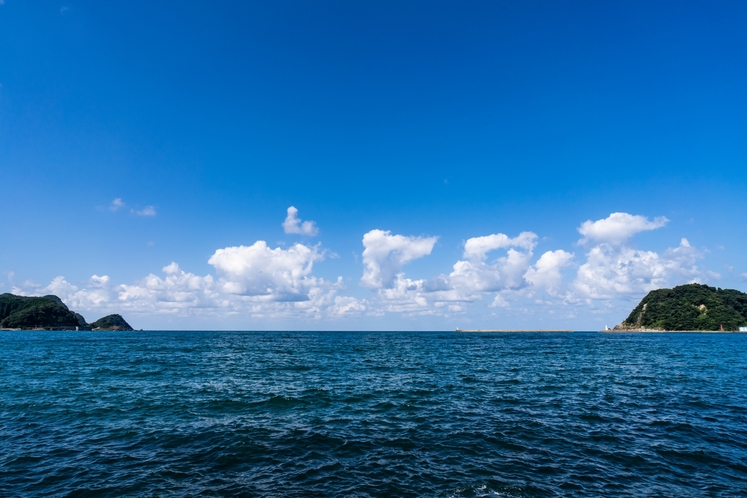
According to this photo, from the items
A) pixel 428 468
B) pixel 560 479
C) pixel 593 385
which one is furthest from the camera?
pixel 593 385

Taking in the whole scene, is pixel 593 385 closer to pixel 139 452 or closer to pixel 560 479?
pixel 560 479

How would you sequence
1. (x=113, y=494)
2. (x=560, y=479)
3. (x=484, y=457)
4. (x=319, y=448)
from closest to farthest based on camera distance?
1. (x=113, y=494)
2. (x=560, y=479)
3. (x=484, y=457)
4. (x=319, y=448)

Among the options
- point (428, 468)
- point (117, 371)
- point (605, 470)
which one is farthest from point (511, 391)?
point (117, 371)

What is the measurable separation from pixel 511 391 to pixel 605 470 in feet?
63.4

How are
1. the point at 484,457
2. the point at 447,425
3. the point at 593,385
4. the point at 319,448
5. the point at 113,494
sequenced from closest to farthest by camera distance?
1. the point at 113,494
2. the point at 484,457
3. the point at 319,448
4. the point at 447,425
5. the point at 593,385

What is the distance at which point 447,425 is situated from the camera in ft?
78.7

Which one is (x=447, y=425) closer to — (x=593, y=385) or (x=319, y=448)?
(x=319, y=448)

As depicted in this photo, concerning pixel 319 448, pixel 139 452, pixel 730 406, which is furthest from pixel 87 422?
pixel 730 406

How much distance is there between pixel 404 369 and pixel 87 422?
1477 inches

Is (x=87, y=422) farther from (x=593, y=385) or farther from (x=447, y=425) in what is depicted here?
(x=593, y=385)

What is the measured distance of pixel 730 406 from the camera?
96.9ft

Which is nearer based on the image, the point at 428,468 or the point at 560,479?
the point at 560,479

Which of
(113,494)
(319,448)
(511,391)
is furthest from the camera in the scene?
(511,391)

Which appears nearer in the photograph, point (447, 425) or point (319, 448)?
point (319, 448)
